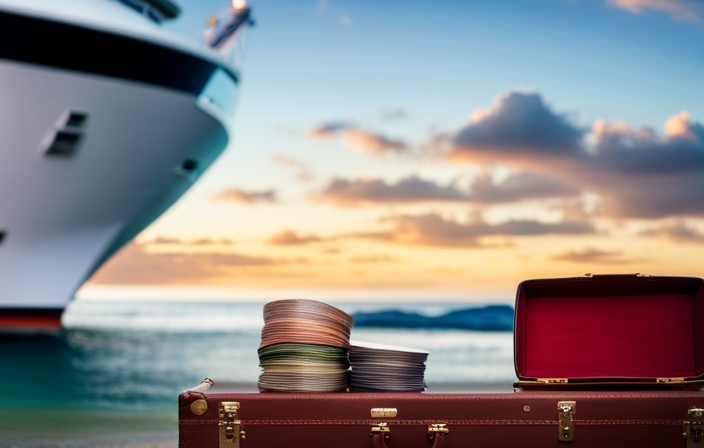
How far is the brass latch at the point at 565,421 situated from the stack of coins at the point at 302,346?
2.29 feet

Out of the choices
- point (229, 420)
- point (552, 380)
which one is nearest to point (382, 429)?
point (229, 420)

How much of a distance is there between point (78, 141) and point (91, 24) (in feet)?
7.16

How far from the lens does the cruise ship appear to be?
12180mm

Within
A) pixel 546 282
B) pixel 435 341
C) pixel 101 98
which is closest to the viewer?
pixel 546 282

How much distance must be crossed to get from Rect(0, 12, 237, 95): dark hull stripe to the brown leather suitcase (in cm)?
1137

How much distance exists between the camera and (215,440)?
7.29 ft

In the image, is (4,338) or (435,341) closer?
Answer: (4,338)

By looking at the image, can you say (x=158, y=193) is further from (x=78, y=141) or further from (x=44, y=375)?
(x=44, y=375)

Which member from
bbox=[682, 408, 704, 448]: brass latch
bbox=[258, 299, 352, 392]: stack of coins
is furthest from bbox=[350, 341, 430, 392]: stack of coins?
bbox=[682, 408, 704, 448]: brass latch

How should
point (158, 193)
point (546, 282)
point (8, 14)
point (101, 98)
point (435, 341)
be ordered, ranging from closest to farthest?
1. point (546, 282)
2. point (8, 14)
3. point (101, 98)
4. point (158, 193)
5. point (435, 341)

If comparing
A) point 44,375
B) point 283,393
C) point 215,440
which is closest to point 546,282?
point 283,393

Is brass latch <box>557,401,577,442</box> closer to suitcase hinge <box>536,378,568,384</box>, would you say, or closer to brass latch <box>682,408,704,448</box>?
suitcase hinge <box>536,378,568,384</box>

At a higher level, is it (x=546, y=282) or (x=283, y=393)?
(x=546, y=282)

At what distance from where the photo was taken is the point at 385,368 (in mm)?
2273
